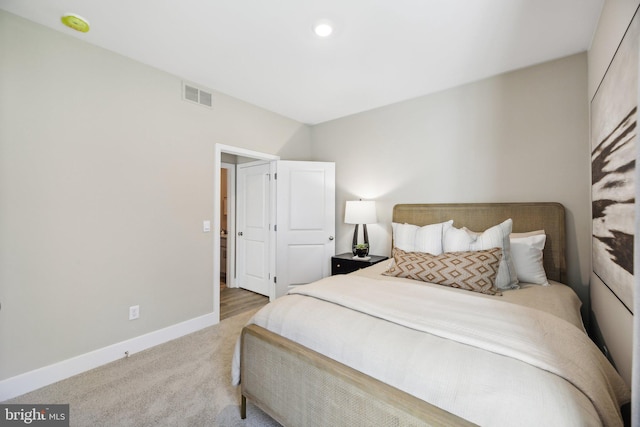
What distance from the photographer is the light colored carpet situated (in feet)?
5.45

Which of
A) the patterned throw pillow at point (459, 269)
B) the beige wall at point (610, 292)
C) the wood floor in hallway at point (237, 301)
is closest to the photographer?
the beige wall at point (610, 292)

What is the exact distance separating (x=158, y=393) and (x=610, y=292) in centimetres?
292

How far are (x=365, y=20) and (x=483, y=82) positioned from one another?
1596mm

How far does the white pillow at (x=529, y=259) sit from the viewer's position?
6.96ft

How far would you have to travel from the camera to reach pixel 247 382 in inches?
65.2

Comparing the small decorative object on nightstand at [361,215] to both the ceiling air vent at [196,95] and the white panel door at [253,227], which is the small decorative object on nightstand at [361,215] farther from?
the ceiling air vent at [196,95]

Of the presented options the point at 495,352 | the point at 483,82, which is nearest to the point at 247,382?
the point at 495,352

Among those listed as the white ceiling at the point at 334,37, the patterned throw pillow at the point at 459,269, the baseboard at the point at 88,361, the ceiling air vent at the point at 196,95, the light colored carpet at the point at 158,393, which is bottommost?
the light colored carpet at the point at 158,393

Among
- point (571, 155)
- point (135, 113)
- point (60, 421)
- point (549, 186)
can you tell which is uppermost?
point (135, 113)

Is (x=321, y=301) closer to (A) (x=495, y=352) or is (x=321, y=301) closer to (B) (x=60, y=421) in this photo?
(A) (x=495, y=352)

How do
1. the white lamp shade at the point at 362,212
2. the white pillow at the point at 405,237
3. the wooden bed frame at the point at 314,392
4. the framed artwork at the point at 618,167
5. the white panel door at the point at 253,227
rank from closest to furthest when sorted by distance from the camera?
the wooden bed frame at the point at 314,392 → the framed artwork at the point at 618,167 → the white pillow at the point at 405,237 → the white lamp shade at the point at 362,212 → the white panel door at the point at 253,227

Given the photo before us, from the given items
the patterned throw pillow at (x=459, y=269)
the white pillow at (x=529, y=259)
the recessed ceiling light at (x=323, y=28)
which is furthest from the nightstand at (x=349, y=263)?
the recessed ceiling light at (x=323, y=28)

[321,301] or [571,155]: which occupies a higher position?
[571,155]

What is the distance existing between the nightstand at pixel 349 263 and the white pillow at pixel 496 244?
1.04 metres
